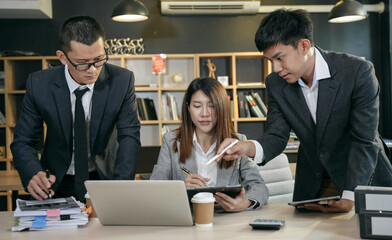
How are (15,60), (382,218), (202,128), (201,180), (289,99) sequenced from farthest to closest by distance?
(15,60)
(202,128)
(289,99)
(201,180)
(382,218)

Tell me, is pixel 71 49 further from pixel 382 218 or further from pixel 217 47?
pixel 217 47

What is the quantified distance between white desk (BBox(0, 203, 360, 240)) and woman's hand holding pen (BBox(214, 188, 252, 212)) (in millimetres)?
65

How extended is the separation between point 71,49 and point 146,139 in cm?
375

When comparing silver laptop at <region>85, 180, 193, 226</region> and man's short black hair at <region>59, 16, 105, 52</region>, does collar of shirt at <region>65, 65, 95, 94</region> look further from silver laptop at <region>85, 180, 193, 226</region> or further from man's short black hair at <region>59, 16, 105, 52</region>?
silver laptop at <region>85, 180, 193, 226</region>

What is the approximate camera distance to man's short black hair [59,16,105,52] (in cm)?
208

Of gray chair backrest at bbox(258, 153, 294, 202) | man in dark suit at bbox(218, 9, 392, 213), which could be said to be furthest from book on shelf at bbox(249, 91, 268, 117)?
man in dark suit at bbox(218, 9, 392, 213)

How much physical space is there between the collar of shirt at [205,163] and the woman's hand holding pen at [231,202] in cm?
50

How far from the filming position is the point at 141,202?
65.1 inches

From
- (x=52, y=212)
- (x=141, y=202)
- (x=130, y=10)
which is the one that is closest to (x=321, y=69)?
(x=141, y=202)

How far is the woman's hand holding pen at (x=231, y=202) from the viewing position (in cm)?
190

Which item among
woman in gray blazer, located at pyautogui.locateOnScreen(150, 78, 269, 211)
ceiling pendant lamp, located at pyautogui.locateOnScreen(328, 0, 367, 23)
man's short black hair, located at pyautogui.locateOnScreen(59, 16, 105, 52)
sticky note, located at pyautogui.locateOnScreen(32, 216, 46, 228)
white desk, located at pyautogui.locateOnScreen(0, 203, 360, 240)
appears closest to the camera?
white desk, located at pyautogui.locateOnScreen(0, 203, 360, 240)

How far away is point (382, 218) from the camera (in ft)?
4.82

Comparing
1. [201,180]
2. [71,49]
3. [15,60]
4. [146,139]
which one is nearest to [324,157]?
[201,180]

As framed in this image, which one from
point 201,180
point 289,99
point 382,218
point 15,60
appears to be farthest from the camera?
point 15,60
